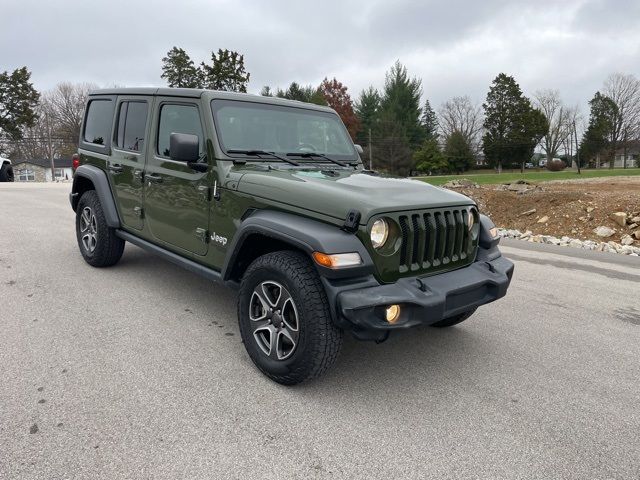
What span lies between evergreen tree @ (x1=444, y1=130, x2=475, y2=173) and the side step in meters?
53.4

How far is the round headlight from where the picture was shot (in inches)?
103

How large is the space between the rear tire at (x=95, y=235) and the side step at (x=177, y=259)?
244 mm

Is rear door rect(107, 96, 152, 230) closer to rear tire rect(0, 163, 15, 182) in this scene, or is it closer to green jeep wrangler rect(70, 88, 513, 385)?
green jeep wrangler rect(70, 88, 513, 385)

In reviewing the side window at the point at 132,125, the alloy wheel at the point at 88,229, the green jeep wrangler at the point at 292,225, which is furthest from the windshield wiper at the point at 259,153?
the alloy wheel at the point at 88,229

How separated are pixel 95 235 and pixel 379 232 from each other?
150 inches

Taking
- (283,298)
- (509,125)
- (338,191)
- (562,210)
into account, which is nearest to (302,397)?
(283,298)

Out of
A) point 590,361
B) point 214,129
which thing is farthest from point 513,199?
point 214,129

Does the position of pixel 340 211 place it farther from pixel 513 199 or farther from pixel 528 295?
pixel 513 199

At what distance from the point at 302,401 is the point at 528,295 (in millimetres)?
3286

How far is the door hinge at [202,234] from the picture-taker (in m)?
3.51

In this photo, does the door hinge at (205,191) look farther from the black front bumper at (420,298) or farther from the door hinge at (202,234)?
the black front bumper at (420,298)

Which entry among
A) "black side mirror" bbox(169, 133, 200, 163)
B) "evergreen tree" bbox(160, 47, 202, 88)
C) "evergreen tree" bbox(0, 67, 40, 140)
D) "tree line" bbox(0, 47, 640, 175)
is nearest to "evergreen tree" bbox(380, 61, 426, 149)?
"tree line" bbox(0, 47, 640, 175)

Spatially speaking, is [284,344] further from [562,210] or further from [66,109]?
[66,109]

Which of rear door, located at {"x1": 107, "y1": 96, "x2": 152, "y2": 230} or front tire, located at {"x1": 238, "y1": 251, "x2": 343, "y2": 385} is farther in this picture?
rear door, located at {"x1": 107, "y1": 96, "x2": 152, "y2": 230}
